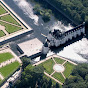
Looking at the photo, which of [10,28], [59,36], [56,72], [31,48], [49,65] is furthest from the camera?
[10,28]

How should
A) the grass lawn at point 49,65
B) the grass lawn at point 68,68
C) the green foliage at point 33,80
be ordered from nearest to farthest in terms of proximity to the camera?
the green foliage at point 33,80 → the grass lawn at point 68,68 → the grass lawn at point 49,65

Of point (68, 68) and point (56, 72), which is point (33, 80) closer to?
point (56, 72)

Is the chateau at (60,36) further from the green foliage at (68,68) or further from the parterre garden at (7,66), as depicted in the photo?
the parterre garden at (7,66)

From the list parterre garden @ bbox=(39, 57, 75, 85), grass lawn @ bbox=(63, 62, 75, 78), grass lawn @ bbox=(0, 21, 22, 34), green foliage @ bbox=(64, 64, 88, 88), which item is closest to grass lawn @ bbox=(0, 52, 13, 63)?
parterre garden @ bbox=(39, 57, 75, 85)

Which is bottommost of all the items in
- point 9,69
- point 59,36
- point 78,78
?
point 78,78

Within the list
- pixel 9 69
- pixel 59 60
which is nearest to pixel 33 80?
pixel 9 69

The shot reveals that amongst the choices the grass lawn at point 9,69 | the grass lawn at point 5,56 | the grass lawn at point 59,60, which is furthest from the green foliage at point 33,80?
the grass lawn at point 5,56

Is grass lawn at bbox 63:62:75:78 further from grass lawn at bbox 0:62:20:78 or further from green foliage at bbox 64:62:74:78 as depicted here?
grass lawn at bbox 0:62:20:78
